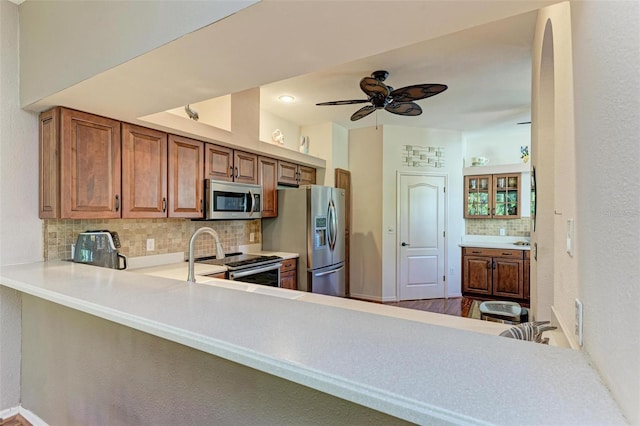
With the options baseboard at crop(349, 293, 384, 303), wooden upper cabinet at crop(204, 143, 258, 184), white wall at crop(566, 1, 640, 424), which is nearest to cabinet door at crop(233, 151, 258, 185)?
wooden upper cabinet at crop(204, 143, 258, 184)

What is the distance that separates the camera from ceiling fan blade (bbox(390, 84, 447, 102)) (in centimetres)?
259

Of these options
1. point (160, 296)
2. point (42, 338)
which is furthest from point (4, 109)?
point (160, 296)

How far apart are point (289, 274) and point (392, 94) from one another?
2.19 m

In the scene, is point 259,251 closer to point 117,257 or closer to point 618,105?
point 117,257

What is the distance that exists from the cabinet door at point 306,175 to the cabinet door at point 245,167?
0.91 meters

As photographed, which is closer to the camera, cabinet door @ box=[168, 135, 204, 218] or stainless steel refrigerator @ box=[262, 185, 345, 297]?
cabinet door @ box=[168, 135, 204, 218]

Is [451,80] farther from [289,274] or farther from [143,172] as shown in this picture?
[143,172]

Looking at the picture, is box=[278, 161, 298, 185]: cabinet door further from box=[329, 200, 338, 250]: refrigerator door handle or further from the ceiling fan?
the ceiling fan

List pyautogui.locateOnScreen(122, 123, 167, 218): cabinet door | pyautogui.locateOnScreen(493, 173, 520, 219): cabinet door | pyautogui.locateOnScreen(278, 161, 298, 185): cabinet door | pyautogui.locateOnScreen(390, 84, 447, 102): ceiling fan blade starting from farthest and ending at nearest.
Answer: pyautogui.locateOnScreen(493, 173, 520, 219): cabinet door < pyautogui.locateOnScreen(278, 161, 298, 185): cabinet door < pyautogui.locateOnScreen(390, 84, 447, 102): ceiling fan blade < pyautogui.locateOnScreen(122, 123, 167, 218): cabinet door

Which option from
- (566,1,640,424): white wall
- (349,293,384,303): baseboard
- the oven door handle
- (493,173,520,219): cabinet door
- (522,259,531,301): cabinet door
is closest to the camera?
(566,1,640,424): white wall

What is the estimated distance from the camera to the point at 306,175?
465cm

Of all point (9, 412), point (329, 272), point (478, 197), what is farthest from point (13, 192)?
point (478, 197)

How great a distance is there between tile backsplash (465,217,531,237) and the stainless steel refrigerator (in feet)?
9.40

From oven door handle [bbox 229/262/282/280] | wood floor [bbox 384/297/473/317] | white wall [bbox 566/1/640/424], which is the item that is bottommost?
wood floor [bbox 384/297/473/317]
